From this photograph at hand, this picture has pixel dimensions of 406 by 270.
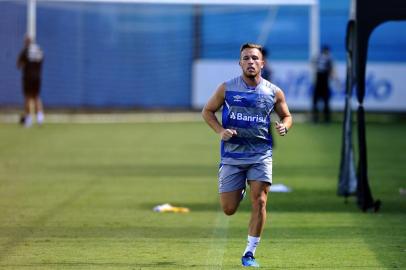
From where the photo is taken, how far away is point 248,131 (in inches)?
398

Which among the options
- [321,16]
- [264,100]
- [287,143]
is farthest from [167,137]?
[264,100]

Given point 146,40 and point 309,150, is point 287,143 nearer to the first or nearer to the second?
point 309,150

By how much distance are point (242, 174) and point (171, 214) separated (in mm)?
4106

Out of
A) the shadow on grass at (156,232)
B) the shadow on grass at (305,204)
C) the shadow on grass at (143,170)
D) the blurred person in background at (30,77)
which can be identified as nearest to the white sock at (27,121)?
the blurred person in background at (30,77)

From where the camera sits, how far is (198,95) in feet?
118

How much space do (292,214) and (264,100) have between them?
4.23 metres

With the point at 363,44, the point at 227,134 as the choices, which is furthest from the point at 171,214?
the point at 227,134

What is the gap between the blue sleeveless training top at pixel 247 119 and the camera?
33.2ft

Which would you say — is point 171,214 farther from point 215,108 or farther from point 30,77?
point 30,77

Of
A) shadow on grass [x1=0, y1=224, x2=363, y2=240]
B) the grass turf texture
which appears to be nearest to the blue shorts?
the grass turf texture

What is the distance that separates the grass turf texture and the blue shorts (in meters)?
0.73

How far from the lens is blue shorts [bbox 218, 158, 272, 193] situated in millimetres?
10117

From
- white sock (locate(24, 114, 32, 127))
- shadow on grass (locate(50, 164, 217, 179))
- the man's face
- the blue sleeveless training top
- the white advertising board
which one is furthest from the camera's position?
the white advertising board

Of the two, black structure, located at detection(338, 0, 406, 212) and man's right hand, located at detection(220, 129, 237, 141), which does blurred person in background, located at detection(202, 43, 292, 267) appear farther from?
black structure, located at detection(338, 0, 406, 212)
